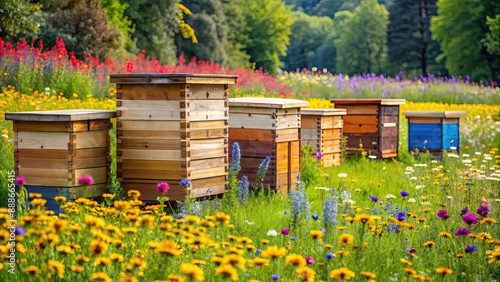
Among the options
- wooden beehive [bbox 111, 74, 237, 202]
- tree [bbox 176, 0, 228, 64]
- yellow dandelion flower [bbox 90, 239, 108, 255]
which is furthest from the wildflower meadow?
tree [bbox 176, 0, 228, 64]

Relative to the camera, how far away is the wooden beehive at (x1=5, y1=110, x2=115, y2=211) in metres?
6.18

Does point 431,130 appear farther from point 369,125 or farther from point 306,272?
point 306,272

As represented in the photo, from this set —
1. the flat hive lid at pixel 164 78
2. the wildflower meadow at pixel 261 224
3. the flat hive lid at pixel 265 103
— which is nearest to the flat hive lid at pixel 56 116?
the flat hive lid at pixel 164 78

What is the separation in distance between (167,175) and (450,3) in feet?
118

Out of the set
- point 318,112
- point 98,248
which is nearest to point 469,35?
point 318,112

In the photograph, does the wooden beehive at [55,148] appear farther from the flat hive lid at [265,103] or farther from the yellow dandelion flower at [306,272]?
the yellow dandelion flower at [306,272]

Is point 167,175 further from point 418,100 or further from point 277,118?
point 418,100

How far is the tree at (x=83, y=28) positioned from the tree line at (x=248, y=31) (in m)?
0.03

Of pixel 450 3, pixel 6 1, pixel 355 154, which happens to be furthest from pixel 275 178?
pixel 450 3

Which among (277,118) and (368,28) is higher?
(368,28)

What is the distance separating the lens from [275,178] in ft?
26.5

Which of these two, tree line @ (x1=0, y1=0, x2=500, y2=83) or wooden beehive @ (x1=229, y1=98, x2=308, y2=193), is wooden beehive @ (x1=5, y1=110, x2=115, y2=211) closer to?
wooden beehive @ (x1=229, y1=98, x2=308, y2=193)

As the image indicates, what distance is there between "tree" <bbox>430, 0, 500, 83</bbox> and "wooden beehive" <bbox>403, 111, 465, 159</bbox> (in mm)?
28221

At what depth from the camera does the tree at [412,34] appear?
4916 centimetres
